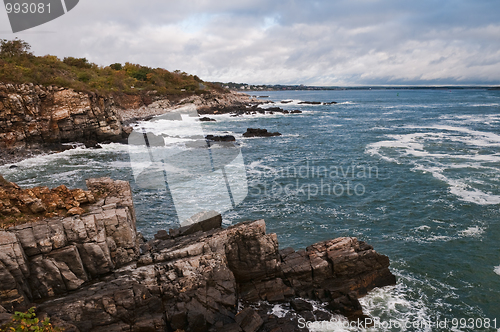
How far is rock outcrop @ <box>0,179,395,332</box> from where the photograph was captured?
922 centimetres

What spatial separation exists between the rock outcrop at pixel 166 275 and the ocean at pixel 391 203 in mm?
1803

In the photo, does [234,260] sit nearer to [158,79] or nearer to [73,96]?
[73,96]

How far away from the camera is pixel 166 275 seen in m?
10.5

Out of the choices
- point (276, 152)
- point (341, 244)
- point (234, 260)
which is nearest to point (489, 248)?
point (341, 244)

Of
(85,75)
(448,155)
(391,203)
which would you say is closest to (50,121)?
(85,75)

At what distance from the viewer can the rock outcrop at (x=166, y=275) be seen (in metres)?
9.22

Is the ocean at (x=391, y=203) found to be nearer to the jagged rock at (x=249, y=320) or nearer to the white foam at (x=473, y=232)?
the white foam at (x=473, y=232)

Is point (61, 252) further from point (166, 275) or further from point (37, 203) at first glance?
point (166, 275)

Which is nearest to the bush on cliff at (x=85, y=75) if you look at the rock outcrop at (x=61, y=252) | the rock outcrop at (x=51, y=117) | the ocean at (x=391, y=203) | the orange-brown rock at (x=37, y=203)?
the rock outcrop at (x=51, y=117)

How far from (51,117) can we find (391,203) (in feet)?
112

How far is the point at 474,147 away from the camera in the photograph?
120 feet

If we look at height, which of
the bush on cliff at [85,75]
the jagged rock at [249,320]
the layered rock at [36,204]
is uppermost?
the bush on cliff at [85,75]

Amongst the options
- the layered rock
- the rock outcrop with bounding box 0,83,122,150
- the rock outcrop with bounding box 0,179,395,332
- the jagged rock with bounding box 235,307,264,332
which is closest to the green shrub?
the rock outcrop with bounding box 0,179,395,332

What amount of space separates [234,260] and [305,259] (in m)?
2.84
